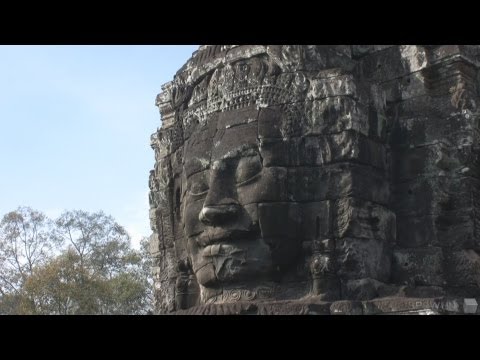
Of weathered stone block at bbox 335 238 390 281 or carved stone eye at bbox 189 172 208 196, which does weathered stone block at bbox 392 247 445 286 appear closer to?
weathered stone block at bbox 335 238 390 281

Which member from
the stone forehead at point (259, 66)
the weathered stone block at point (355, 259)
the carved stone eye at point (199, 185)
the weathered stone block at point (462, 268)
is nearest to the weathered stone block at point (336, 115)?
the stone forehead at point (259, 66)

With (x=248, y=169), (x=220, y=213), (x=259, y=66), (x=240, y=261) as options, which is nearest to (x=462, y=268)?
(x=240, y=261)

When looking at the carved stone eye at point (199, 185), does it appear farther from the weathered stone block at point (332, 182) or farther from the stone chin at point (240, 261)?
the weathered stone block at point (332, 182)

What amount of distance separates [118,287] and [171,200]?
14.9 meters

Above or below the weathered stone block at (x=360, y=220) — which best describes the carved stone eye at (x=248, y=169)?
above

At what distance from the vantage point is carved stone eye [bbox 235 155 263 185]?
746 cm

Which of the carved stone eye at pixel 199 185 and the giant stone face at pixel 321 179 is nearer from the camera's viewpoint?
the giant stone face at pixel 321 179

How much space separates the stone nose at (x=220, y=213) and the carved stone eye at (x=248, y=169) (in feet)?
0.95

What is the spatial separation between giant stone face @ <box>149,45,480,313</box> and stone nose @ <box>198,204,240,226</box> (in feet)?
0.04

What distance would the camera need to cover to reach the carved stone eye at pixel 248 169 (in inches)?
294

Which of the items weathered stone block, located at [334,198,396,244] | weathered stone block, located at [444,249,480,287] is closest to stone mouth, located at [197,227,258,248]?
weathered stone block, located at [334,198,396,244]
